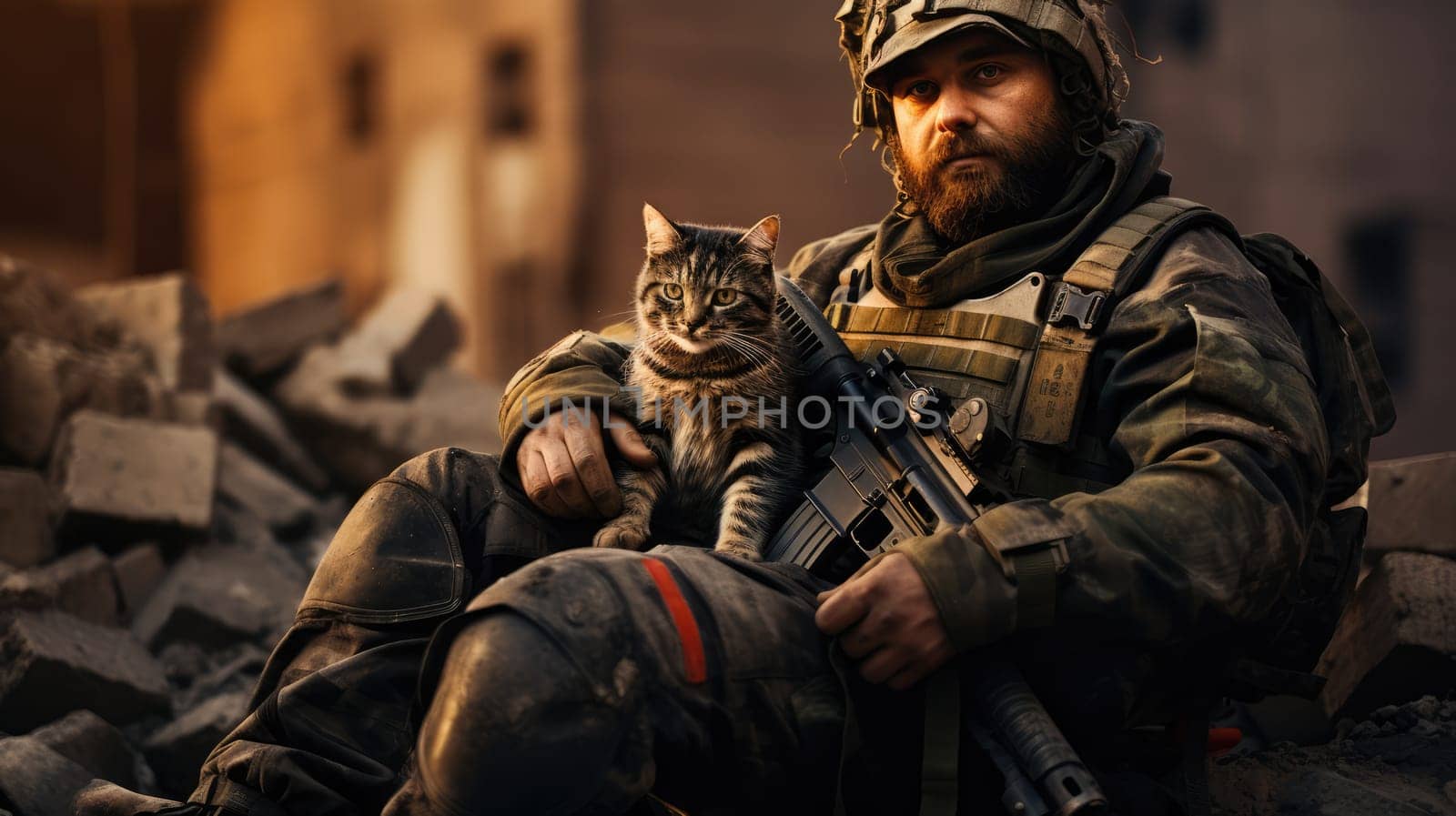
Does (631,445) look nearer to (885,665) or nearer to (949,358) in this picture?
(949,358)

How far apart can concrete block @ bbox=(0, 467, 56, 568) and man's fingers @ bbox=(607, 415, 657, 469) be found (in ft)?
8.32

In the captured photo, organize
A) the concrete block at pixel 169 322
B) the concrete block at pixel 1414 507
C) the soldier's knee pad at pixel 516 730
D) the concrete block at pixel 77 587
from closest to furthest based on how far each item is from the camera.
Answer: the soldier's knee pad at pixel 516 730 → the concrete block at pixel 1414 507 → the concrete block at pixel 77 587 → the concrete block at pixel 169 322

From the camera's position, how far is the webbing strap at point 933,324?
2.52 metres

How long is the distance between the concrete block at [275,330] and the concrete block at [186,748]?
324cm

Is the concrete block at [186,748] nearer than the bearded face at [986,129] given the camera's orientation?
No

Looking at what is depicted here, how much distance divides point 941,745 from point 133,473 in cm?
359

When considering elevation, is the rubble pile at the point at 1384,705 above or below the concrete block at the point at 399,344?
above

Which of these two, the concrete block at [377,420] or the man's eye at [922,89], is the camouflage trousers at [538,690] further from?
the concrete block at [377,420]

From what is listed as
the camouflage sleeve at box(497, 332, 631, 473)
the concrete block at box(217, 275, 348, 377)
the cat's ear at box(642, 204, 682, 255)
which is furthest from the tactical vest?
the concrete block at box(217, 275, 348, 377)

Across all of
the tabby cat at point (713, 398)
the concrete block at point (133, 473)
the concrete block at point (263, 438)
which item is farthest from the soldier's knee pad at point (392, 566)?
the concrete block at point (263, 438)

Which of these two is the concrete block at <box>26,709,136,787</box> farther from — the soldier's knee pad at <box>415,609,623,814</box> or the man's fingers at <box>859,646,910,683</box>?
the man's fingers at <box>859,646,910,683</box>

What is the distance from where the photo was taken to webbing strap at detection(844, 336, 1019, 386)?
2504 millimetres

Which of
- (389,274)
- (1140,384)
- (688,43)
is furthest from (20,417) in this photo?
(1140,384)

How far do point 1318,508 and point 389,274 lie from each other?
5694 millimetres
